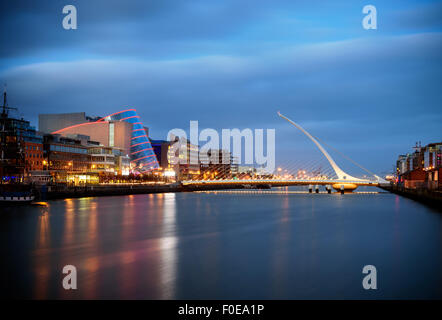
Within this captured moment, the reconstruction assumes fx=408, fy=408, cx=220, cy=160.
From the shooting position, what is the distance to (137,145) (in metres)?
90.4

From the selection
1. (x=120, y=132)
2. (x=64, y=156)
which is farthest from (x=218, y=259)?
(x=120, y=132)

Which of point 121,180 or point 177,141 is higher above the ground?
point 177,141

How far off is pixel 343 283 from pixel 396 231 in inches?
435

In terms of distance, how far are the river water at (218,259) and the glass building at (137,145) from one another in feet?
224

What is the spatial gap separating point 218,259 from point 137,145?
264 ft

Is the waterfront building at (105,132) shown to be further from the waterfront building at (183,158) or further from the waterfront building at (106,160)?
the waterfront building at (183,158)

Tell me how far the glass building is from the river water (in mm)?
68189

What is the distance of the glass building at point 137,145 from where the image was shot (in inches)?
3538

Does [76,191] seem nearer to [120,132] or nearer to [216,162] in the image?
[120,132]

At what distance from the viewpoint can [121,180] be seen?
72.1m

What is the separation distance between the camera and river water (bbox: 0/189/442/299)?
8.74 metres
